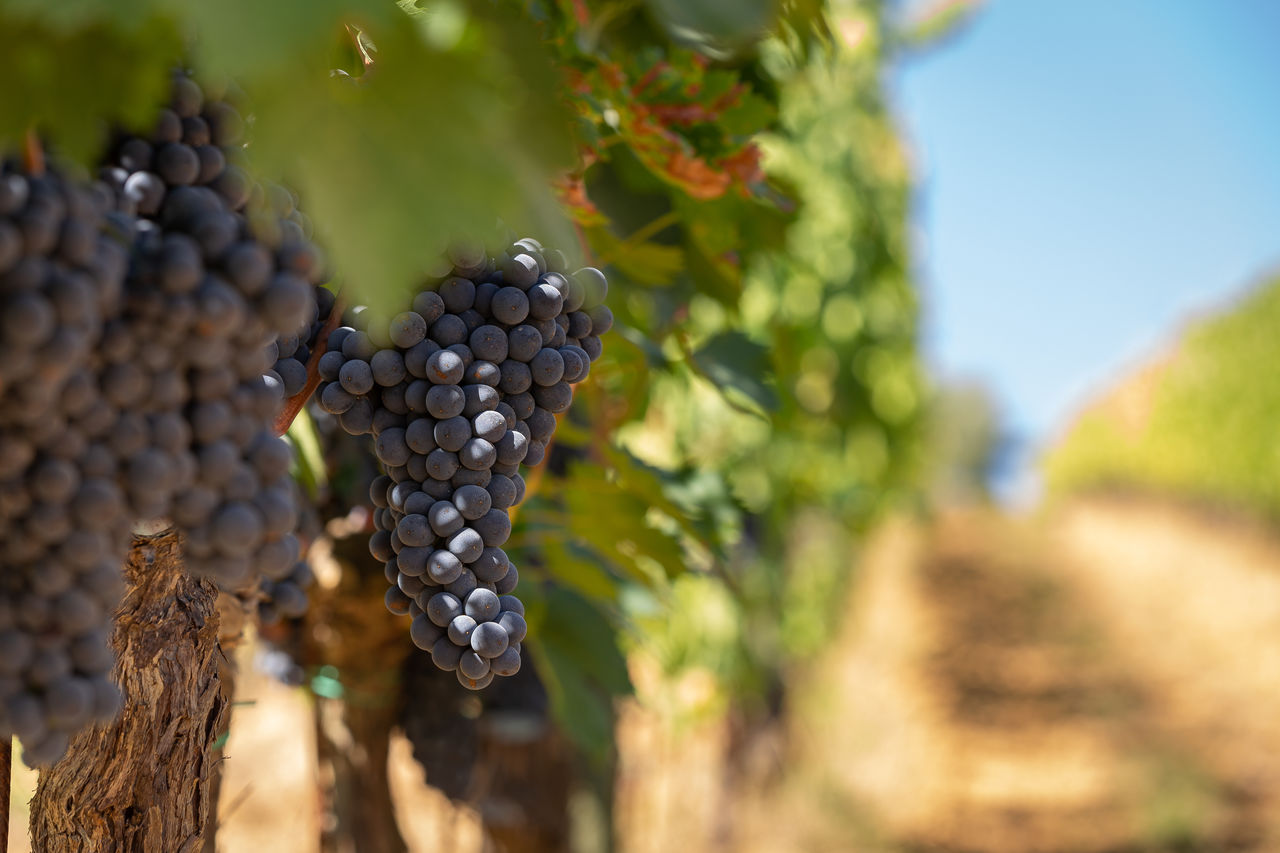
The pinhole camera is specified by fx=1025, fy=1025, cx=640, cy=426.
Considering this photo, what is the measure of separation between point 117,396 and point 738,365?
3.08ft

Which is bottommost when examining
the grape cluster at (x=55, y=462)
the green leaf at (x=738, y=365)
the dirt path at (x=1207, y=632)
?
the grape cluster at (x=55, y=462)

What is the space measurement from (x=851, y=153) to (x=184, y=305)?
184 inches

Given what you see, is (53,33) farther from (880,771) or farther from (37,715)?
(880,771)

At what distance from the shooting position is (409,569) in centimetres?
61

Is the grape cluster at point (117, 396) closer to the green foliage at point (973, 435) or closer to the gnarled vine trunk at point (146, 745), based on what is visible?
the gnarled vine trunk at point (146, 745)

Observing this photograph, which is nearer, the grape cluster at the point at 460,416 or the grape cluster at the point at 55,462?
the grape cluster at the point at 55,462

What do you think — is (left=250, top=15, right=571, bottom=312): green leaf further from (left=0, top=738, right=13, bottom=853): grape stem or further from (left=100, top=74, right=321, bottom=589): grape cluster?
(left=0, top=738, right=13, bottom=853): grape stem

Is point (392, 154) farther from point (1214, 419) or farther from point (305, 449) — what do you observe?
point (1214, 419)

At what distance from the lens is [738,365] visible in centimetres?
130

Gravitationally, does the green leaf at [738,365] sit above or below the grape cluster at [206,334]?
above

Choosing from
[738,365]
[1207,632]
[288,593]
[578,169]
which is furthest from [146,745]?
[1207,632]

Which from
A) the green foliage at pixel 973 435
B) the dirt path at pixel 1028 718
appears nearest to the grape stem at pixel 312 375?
the dirt path at pixel 1028 718

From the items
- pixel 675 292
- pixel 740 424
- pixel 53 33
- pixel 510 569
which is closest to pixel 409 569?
pixel 510 569

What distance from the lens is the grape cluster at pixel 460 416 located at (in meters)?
0.60
